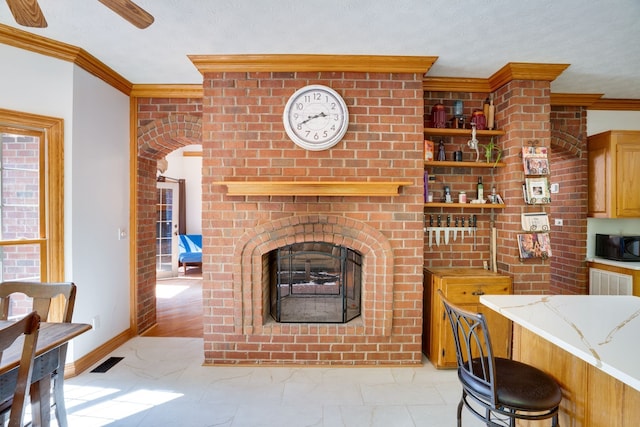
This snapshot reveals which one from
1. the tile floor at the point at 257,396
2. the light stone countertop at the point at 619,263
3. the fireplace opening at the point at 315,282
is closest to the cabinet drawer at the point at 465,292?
Answer: the tile floor at the point at 257,396

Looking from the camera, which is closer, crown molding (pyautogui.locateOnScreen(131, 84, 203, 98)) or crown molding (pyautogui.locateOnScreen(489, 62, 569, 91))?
crown molding (pyautogui.locateOnScreen(489, 62, 569, 91))

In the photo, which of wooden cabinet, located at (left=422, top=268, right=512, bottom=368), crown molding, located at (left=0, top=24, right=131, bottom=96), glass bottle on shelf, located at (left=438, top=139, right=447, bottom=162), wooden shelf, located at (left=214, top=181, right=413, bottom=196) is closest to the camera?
crown molding, located at (left=0, top=24, right=131, bottom=96)

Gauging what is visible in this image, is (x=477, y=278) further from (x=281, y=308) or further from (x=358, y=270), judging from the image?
(x=281, y=308)

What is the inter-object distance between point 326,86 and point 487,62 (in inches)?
53.3

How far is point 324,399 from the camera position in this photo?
7.36 ft

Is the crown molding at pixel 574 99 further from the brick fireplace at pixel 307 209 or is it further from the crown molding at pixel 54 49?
the crown molding at pixel 54 49

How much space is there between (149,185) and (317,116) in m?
2.15

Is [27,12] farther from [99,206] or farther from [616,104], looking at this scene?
[616,104]

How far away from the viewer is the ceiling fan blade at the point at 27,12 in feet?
4.47

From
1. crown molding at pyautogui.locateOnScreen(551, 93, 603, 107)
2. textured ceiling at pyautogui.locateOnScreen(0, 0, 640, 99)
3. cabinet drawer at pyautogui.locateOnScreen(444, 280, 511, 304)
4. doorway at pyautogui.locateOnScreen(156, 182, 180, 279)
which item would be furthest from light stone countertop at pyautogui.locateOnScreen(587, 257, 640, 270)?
doorway at pyautogui.locateOnScreen(156, 182, 180, 279)

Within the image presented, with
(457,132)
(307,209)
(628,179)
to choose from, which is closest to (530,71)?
(457,132)

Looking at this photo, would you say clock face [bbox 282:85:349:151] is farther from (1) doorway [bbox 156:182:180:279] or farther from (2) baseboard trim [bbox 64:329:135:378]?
(1) doorway [bbox 156:182:180:279]

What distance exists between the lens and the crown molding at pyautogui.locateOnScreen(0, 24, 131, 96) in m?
2.24

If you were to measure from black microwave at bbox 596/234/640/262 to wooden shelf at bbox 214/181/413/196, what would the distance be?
2.41 m
